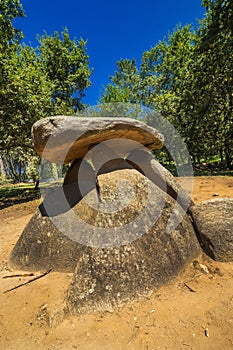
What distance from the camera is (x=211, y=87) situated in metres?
11.0

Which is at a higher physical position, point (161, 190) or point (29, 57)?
point (29, 57)

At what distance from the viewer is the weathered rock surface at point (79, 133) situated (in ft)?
8.17

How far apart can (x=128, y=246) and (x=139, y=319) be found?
0.78 metres

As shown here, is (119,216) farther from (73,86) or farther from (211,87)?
(73,86)

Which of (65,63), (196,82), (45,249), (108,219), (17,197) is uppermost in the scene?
(65,63)

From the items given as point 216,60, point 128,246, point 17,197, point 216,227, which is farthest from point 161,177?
point 17,197

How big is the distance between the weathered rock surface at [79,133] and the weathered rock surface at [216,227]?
1.41m

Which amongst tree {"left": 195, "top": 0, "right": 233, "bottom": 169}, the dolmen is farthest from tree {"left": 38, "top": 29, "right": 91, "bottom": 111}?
the dolmen

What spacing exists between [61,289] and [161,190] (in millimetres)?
1980

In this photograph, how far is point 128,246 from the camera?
8.41 ft

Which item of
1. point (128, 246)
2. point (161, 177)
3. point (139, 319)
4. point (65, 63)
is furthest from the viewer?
point (65, 63)

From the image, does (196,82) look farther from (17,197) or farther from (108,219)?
(17,197)

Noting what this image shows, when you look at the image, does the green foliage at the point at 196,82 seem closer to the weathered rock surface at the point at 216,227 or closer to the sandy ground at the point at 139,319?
the weathered rock surface at the point at 216,227

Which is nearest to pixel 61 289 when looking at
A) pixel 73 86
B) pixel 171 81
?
pixel 73 86
